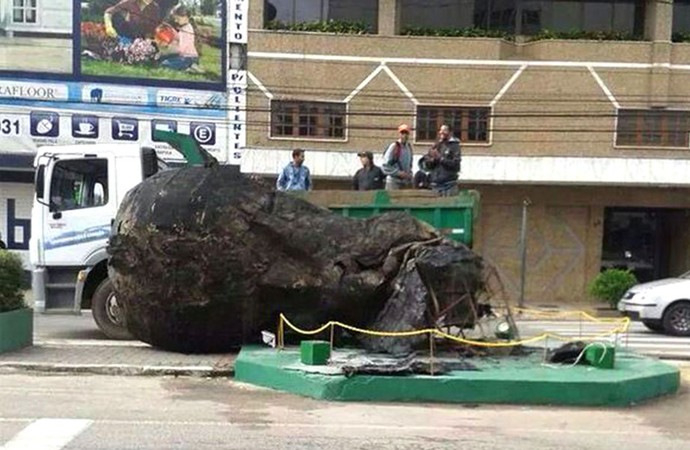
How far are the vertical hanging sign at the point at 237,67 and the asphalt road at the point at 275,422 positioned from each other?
684 inches

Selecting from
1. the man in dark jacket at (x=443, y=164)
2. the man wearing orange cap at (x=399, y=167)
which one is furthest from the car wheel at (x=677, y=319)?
the man wearing orange cap at (x=399, y=167)

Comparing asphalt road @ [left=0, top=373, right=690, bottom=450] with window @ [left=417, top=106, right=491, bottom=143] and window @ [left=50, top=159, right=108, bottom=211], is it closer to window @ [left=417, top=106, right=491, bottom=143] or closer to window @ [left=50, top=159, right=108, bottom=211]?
window @ [left=50, top=159, right=108, bottom=211]

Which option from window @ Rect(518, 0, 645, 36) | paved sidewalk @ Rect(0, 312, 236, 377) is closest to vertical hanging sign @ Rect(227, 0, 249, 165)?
window @ Rect(518, 0, 645, 36)

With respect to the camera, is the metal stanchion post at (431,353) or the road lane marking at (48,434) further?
the metal stanchion post at (431,353)

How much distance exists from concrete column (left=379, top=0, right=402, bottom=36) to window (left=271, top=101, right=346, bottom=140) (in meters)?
2.83

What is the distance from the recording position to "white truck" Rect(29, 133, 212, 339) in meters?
13.0

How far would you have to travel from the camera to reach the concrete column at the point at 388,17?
26953mm

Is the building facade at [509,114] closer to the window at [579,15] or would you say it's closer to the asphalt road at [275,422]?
the window at [579,15]

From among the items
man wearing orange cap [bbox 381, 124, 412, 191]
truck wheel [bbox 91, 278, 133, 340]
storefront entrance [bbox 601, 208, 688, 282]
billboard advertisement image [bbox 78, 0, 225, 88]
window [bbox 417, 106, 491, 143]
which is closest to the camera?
truck wheel [bbox 91, 278, 133, 340]

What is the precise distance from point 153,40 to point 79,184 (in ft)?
45.7

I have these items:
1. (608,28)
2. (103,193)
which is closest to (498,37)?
(608,28)

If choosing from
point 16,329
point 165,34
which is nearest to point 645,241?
point 165,34

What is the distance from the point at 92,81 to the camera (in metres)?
25.8

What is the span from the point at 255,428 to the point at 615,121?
2179 cm
